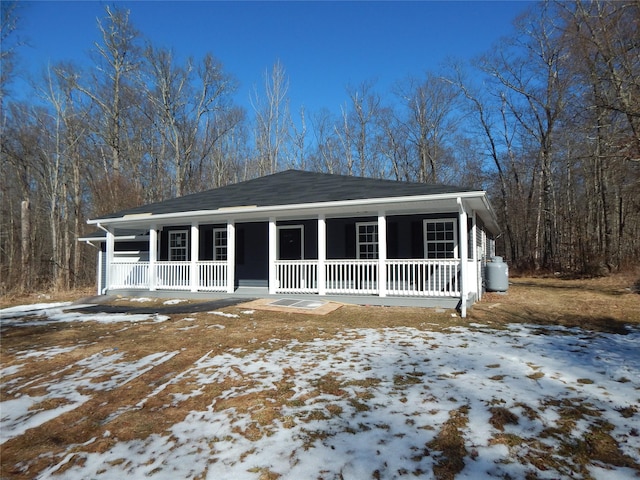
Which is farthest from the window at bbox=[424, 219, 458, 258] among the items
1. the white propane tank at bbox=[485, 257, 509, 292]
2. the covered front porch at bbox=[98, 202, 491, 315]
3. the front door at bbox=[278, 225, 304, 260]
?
the front door at bbox=[278, 225, 304, 260]

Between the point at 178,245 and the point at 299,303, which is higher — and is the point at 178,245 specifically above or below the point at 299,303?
above

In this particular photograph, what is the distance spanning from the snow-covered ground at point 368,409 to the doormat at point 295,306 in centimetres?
289

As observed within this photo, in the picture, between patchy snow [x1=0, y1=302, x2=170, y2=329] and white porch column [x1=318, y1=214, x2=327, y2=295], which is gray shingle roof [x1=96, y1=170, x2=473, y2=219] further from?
patchy snow [x1=0, y1=302, x2=170, y2=329]

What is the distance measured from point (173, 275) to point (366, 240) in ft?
20.9

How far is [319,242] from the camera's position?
31.9 ft

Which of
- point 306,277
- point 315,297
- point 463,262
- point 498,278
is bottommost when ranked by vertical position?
point 315,297

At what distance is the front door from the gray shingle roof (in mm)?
1275

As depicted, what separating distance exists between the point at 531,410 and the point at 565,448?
58 cm

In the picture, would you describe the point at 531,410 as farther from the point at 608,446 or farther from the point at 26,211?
the point at 26,211

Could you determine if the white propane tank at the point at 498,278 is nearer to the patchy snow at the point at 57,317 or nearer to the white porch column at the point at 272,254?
the white porch column at the point at 272,254

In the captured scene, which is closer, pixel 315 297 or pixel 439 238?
pixel 315 297

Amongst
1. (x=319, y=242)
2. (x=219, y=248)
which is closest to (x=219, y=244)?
(x=219, y=248)

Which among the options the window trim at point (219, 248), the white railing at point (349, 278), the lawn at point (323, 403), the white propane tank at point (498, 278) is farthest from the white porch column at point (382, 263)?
the window trim at point (219, 248)

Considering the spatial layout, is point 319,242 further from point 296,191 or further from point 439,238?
point 439,238
